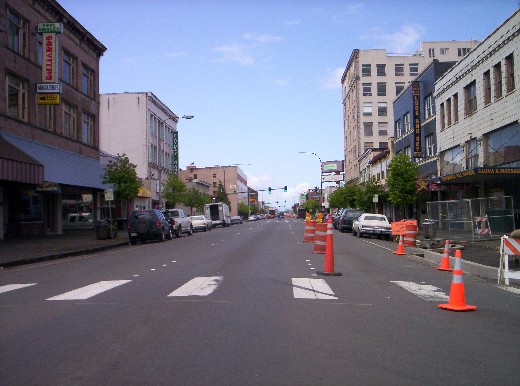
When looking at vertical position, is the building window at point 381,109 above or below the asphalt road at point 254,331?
above

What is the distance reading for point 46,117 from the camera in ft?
99.0

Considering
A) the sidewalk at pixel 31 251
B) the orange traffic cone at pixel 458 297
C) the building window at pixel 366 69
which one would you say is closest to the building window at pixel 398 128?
the building window at pixel 366 69

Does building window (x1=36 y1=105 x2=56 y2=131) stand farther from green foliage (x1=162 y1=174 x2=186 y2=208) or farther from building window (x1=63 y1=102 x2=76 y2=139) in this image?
green foliage (x1=162 y1=174 x2=186 y2=208)

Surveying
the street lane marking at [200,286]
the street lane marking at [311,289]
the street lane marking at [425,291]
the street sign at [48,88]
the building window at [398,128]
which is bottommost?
the street lane marking at [425,291]

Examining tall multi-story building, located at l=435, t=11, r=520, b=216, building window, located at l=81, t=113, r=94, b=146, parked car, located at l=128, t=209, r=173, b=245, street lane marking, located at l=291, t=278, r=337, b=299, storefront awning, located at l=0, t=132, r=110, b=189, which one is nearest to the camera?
street lane marking, located at l=291, t=278, r=337, b=299

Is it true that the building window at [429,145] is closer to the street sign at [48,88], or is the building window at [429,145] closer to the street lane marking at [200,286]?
the street sign at [48,88]

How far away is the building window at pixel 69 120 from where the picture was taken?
3278 centimetres

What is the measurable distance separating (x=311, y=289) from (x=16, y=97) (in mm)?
22405

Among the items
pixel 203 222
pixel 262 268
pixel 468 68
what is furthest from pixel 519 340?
pixel 203 222

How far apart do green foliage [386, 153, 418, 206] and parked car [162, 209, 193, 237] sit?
45.6ft

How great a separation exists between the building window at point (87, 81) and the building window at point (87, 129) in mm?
1565

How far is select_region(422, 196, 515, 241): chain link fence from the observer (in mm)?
21797

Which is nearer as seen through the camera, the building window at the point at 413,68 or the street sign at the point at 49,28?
the street sign at the point at 49,28

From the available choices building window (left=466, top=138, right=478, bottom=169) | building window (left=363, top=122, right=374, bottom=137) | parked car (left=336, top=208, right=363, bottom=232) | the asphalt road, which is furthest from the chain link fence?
building window (left=363, top=122, right=374, bottom=137)
